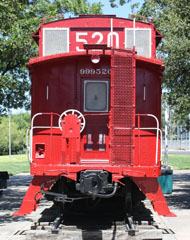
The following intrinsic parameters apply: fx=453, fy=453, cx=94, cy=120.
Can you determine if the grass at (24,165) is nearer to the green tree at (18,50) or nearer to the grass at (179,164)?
the grass at (179,164)

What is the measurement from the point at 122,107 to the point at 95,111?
3.52 ft

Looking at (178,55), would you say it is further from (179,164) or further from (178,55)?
(179,164)

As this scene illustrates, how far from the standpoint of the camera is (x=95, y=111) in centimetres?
967

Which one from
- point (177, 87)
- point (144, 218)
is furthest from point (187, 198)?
point (144, 218)

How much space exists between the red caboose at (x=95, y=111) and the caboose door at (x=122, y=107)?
0.02m

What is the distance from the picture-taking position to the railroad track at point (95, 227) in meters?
8.75

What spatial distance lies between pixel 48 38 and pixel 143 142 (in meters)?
3.14

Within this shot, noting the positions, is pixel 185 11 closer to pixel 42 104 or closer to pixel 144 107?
pixel 144 107

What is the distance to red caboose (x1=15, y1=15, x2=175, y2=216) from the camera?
877 centimetres

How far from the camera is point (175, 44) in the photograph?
1453 cm

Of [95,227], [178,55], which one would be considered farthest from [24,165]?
[95,227]

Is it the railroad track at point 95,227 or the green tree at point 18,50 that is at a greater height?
the green tree at point 18,50

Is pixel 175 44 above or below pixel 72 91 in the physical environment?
above

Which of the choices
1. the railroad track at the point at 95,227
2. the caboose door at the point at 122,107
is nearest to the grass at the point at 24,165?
the railroad track at the point at 95,227
